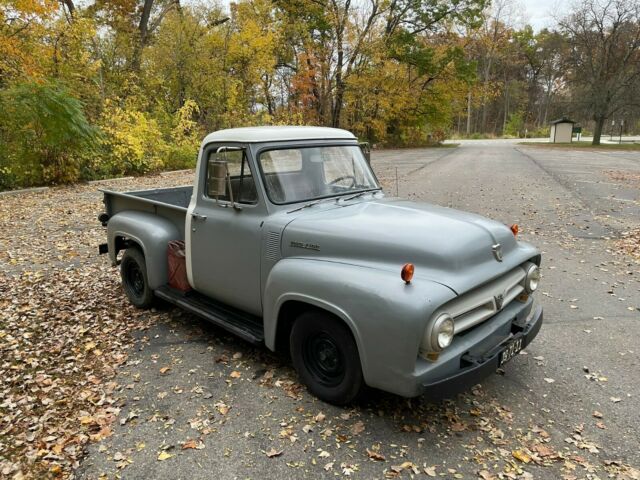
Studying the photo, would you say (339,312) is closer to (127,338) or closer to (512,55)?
(127,338)

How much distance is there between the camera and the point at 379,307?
2.81 m

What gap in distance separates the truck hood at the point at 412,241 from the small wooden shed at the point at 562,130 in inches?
1849

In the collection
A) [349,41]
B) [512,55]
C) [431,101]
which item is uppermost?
[512,55]

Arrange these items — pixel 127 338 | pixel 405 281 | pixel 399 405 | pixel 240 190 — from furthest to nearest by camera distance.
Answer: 1. pixel 127 338
2. pixel 240 190
3. pixel 399 405
4. pixel 405 281

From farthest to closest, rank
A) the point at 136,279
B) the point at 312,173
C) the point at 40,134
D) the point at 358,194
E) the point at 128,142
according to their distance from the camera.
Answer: the point at 128,142 → the point at 40,134 → the point at 136,279 → the point at 358,194 → the point at 312,173

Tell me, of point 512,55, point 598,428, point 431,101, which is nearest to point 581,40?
point 431,101

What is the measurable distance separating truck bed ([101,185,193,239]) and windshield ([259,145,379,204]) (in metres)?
1.30

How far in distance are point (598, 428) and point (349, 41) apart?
1214 inches

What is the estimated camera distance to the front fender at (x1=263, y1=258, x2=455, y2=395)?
2.72 m

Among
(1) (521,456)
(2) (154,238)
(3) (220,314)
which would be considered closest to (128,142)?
(2) (154,238)

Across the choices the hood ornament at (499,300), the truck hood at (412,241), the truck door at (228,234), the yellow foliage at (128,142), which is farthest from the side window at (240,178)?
the yellow foliage at (128,142)

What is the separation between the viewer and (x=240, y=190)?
3.96 m

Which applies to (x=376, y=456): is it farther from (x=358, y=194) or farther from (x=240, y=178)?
(x=240, y=178)

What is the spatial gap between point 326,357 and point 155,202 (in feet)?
9.34
